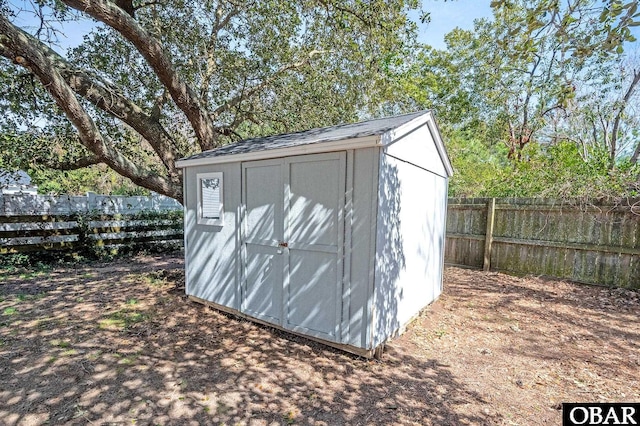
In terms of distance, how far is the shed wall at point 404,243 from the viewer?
3.04 m

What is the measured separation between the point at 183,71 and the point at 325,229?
5539mm

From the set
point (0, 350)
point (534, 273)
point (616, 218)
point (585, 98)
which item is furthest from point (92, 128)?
point (585, 98)

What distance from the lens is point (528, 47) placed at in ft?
8.93

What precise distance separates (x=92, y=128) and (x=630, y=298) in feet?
28.1

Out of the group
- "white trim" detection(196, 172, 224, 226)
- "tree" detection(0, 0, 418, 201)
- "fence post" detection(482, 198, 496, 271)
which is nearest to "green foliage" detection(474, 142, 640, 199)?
"fence post" detection(482, 198, 496, 271)

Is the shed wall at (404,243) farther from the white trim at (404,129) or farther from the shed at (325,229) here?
the white trim at (404,129)

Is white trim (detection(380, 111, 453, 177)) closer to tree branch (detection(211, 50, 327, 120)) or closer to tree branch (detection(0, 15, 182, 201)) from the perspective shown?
tree branch (detection(211, 50, 327, 120))

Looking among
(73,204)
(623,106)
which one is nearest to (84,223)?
(73,204)

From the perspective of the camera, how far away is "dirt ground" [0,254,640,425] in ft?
7.68

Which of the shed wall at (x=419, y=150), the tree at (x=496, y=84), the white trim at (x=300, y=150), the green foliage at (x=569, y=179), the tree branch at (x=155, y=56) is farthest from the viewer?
the tree at (x=496, y=84)
